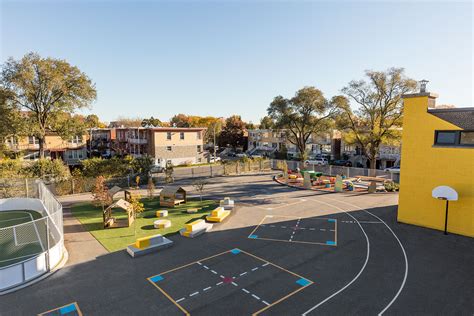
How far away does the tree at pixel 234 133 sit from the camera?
264 feet

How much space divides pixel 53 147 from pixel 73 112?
17.0 meters

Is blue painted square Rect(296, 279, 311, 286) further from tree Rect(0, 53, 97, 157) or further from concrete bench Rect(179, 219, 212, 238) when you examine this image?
tree Rect(0, 53, 97, 157)

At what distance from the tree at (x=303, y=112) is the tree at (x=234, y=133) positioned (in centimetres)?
3487

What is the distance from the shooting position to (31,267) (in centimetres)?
1228

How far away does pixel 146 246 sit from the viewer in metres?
15.1

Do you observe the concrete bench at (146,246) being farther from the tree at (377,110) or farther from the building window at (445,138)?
the tree at (377,110)

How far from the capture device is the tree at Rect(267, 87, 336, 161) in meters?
42.2

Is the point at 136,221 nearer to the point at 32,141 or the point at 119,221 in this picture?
the point at 119,221

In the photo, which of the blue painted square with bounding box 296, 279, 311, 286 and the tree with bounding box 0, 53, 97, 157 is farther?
A: the tree with bounding box 0, 53, 97, 157

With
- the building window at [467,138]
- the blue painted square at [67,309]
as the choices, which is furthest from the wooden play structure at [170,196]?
the building window at [467,138]

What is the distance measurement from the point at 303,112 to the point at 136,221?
31.3 m

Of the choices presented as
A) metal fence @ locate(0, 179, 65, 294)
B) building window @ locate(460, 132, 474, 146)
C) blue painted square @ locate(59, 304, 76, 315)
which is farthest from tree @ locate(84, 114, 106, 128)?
building window @ locate(460, 132, 474, 146)

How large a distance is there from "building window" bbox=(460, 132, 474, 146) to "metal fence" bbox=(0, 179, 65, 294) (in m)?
23.4

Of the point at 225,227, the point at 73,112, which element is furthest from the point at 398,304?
the point at 73,112
